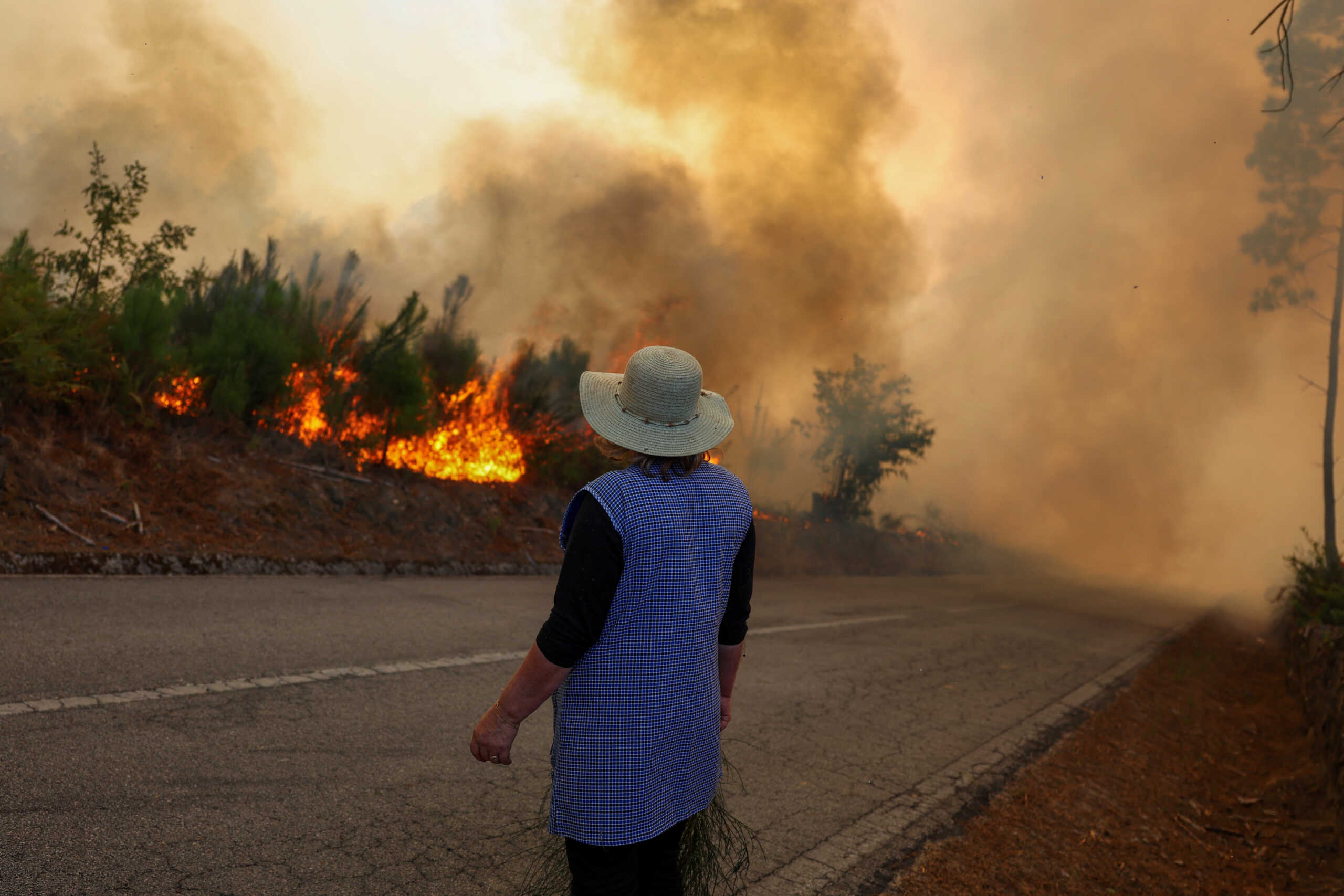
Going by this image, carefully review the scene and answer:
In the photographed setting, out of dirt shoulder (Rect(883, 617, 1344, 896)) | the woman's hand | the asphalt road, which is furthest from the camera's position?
dirt shoulder (Rect(883, 617, 1344, 896))

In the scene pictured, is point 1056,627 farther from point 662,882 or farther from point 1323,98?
point 662,882

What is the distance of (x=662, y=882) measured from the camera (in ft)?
7.32

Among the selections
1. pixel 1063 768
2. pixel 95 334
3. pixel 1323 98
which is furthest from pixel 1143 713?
pixel 1323 98

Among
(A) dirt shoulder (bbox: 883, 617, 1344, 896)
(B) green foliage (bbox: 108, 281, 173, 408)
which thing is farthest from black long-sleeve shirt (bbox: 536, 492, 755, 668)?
(B) green foliage (bbox: 108, 281, 173, 408)

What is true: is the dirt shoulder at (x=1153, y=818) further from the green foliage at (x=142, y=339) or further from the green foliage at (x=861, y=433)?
the green foliage at (x=861, y=433)

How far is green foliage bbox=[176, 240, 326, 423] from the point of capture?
1164cm

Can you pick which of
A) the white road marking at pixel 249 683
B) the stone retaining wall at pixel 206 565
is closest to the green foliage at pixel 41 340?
the stone retaining wall at pixel 206 565

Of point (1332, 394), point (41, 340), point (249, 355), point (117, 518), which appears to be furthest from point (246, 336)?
point (1332, 394)

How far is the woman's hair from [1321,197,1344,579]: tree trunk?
54.4 ft

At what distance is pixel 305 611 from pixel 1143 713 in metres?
7.04

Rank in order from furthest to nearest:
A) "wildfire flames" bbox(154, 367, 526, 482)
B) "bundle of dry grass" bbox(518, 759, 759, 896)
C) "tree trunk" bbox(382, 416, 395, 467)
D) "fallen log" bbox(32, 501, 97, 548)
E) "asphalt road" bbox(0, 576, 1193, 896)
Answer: "tree trunk" bbox(382, 416, 395, 467), "wildfire flames" bbox(154, 367, 526, 482), "fallen log" bbox(32, 501, 97, 548), "asphalt road" bbox(0, 576, 1193, 896), "bundle of dry grass" bbox(518, 759, 759, 896)

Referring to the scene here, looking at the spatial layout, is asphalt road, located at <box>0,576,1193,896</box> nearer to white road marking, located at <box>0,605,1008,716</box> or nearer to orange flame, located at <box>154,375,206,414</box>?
white road marking, located at <box>0,605,1008,716</box>

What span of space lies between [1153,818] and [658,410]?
464cm

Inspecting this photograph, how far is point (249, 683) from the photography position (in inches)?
193
